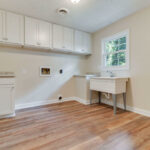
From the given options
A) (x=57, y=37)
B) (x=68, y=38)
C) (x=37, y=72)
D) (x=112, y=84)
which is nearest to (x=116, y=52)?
(x=112, y=84)

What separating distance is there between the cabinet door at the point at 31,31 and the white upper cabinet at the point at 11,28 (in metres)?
0.11

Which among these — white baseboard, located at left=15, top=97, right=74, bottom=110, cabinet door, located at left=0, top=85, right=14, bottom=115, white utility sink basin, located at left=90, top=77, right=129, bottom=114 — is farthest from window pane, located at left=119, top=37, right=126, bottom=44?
cabinet door, located at left=0, top=85, right=14, bottom=115

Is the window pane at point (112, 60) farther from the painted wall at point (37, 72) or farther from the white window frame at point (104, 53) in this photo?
the painted wall at point (37, 72)

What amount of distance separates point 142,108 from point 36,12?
337cm

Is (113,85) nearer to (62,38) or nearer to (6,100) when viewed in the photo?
(62,38)

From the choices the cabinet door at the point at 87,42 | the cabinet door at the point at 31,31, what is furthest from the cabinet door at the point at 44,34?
the cabinet door at the point at 87,42

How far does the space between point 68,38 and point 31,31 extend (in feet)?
3.53

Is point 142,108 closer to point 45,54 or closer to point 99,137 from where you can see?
point 99,137

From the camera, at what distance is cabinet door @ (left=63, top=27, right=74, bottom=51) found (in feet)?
10.5

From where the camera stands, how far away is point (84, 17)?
2.71 metres

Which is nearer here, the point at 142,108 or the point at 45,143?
the point at 45,143

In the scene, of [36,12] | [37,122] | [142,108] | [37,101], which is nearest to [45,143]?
[37,122]

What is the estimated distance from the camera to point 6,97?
222 centimetres

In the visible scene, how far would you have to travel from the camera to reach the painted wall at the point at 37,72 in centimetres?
273
